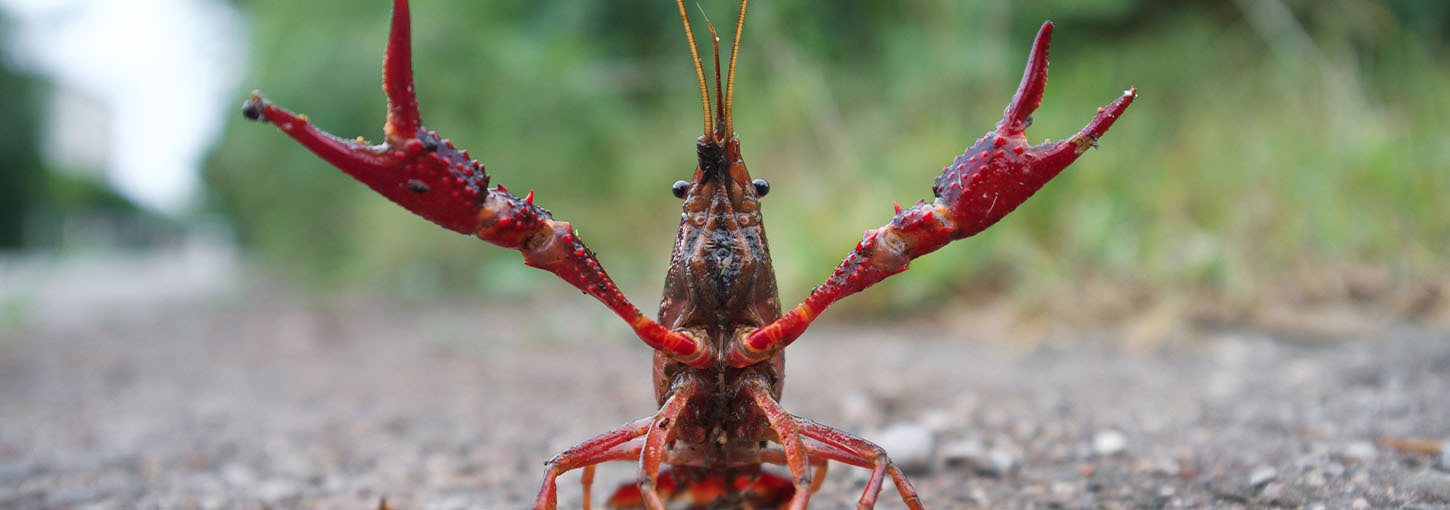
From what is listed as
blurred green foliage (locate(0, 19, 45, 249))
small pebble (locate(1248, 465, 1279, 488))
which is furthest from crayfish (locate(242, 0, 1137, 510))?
blurred green foliage (locate(0, 19, 45, 249))

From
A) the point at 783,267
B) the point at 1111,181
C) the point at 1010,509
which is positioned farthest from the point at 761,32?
the point at 1010,509

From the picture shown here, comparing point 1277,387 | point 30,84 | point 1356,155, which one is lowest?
point 1277,387

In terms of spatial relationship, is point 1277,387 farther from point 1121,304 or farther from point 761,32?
point 761,32

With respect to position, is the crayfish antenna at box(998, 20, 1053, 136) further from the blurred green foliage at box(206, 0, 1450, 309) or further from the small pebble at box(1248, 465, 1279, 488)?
the blurred green foliage at box(206, 0, 1450, 309)

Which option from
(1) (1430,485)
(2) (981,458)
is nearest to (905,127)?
(2) (981,458)

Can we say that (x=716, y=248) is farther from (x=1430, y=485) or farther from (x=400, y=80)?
(x=1430, y=485)
